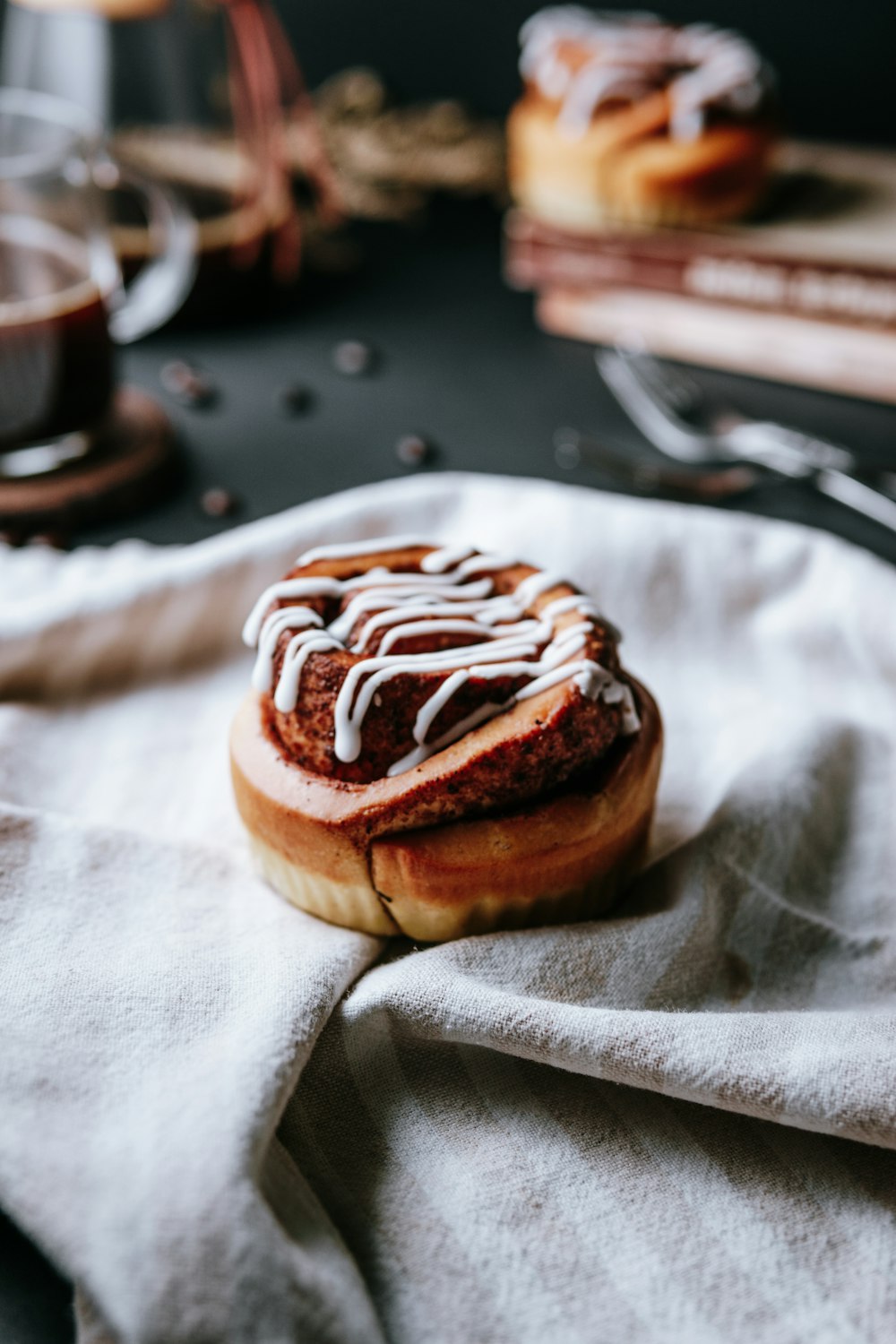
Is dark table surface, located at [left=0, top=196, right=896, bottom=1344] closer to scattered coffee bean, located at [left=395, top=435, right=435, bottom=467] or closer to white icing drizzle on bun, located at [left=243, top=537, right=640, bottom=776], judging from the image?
scattered coffee bean, located at [left=395, top=435, right=435, bottom=467]

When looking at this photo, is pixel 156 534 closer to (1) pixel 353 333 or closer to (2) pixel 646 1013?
(1) pixel 353 333

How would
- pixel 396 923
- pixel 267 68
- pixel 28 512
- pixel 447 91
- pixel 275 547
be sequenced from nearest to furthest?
pixel 396 923 < pixel 275 547 < pixel 28 512 < pixel 267 68 < pixel 447 91

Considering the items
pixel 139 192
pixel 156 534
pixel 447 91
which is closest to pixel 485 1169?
pixel 156 534

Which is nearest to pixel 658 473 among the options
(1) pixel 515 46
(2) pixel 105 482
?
(2) pixel 105 482

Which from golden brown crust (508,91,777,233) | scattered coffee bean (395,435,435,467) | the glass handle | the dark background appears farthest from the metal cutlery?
the dark background

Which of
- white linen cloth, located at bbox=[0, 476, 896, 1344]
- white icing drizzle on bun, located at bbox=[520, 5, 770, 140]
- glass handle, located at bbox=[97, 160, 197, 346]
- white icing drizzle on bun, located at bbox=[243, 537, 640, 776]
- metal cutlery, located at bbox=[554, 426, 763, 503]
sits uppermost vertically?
Result: white icing drizzle on bun, located at bbox=[520, 5, 770, 140]

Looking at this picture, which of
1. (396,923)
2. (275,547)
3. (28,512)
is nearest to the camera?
(396,923)
